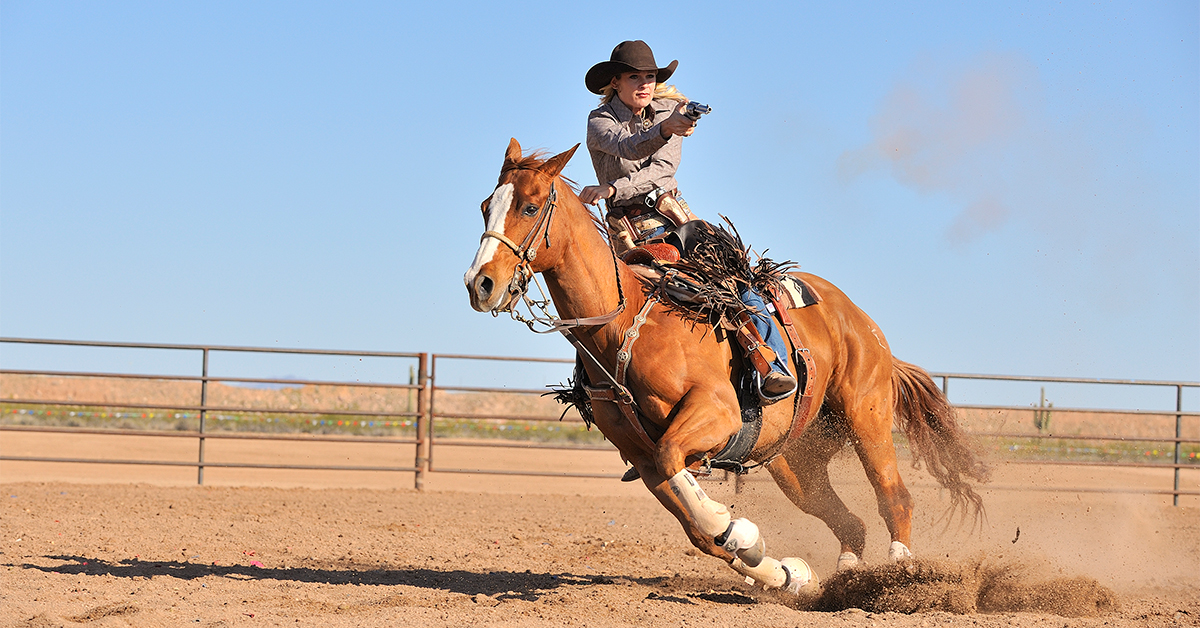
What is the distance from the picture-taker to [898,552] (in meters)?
5.32

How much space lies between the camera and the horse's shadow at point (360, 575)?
5391 mm

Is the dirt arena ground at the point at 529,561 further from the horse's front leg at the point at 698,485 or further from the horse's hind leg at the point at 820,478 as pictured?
the horse's front leg at the point at 698,485

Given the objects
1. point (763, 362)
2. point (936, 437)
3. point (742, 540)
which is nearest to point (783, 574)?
point (742, 540)

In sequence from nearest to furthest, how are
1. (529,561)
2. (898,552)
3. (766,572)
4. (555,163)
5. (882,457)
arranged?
1. (555,163)
2. (766,572)
3. (898,552)
4. (882,457)
5. (529,561)

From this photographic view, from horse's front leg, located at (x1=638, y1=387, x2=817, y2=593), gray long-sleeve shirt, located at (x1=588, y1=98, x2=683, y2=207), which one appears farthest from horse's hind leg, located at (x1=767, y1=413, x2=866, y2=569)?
gray long-sleeve shirt, located at (x1=588, y1=98, x2=683, y2=207)

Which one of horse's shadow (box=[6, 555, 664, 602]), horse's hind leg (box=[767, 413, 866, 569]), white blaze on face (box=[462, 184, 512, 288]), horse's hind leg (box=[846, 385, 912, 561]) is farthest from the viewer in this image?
horse's hind leg (box=[767, 413, 866, 569])

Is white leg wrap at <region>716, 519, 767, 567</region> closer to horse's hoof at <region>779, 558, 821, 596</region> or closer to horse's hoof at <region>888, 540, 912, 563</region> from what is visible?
horse's hoof at <region>779, 558, 821, 596</region>

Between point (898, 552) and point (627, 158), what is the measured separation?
2.53 metres

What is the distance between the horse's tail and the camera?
20.0ft

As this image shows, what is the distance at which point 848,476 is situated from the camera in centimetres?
623

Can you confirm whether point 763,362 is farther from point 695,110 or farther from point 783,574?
point 695,110

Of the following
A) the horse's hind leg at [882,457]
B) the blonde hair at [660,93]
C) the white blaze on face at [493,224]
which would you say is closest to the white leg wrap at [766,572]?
the horse's hind leg at [882,457]

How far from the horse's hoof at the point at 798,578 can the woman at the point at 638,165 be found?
0.77m

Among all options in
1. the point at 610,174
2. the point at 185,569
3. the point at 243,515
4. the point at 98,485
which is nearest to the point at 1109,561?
the point at 610,174
